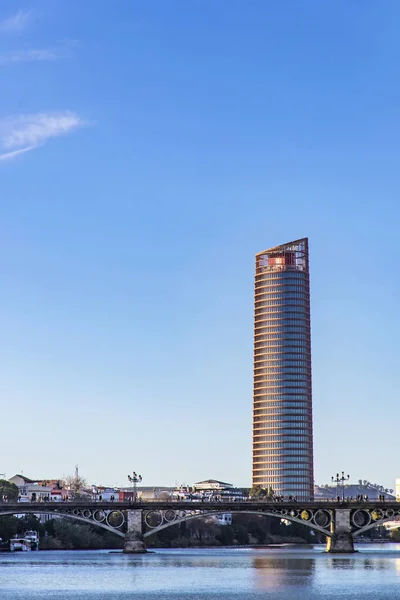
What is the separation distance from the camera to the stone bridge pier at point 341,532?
171m

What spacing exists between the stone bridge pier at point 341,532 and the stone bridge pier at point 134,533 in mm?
28367

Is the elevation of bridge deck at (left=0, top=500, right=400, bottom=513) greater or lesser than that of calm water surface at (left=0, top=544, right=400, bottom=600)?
greater

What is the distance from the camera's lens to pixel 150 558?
164m

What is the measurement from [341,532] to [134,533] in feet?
100

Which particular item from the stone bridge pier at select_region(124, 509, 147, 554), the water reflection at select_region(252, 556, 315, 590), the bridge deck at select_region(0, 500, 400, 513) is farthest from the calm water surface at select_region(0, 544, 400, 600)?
the stone bridge pier at select_region(124, 509, 147, 554)

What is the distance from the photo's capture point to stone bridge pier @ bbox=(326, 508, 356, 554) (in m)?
171

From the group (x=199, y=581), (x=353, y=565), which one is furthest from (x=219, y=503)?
(x=199, y=581)

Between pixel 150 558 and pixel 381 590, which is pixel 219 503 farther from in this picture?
pixel 381 590

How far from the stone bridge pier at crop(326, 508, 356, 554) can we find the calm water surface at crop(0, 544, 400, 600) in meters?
11.1

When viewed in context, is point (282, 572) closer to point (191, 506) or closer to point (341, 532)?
point (341, 532)

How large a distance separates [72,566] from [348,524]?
153ft

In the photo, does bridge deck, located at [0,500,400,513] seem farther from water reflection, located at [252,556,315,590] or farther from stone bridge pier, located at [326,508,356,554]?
water reflection, located at [252,556,315,590]

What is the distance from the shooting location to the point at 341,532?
172 metres

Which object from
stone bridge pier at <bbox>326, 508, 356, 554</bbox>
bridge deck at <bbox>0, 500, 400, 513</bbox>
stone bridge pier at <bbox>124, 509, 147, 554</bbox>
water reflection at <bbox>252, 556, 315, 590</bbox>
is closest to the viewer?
water reflection at <bbox>252, 556, 315, 590</bbox>
